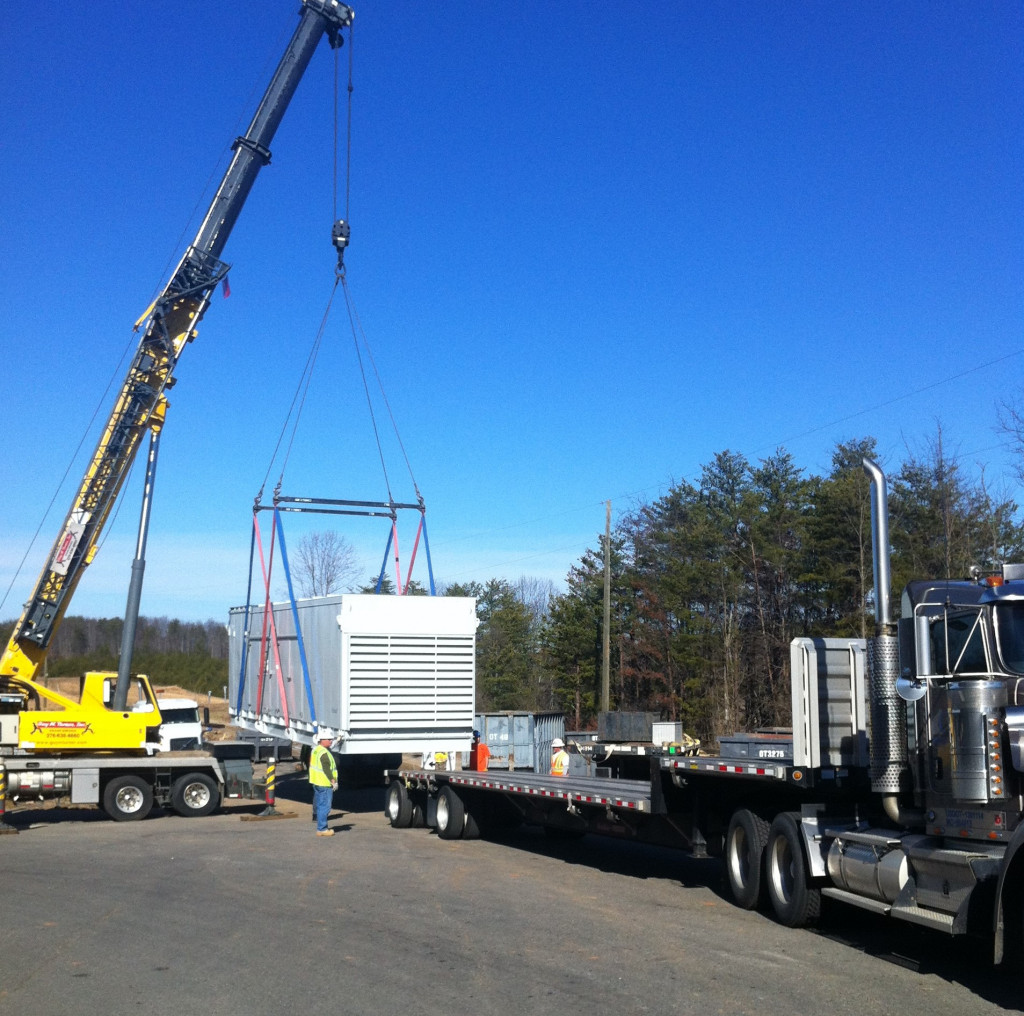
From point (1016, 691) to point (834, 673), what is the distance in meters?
2.43

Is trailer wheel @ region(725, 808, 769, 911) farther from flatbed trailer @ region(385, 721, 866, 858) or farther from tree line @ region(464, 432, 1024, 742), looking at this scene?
tree line @ region(464, 432, 1024, 742)

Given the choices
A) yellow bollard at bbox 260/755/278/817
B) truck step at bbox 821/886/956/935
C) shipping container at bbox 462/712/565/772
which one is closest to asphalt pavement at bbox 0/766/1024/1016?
truck step at bbox 821/886/956/935

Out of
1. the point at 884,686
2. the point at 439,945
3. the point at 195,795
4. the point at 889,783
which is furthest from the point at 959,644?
the point at 195,795

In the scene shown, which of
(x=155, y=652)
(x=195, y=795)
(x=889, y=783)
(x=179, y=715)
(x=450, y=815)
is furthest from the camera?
(x=155, y=652)

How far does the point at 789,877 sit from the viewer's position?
10.1m

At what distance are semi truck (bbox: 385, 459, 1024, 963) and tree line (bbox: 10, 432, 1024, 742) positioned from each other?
2357 centimetres

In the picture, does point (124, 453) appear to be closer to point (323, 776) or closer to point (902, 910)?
point (323, 776)

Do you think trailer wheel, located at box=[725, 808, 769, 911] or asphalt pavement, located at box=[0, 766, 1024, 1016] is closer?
asphalt pavement, located at box=[0, 766, 1024, 1016]

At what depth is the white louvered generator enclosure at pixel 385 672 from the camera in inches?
694

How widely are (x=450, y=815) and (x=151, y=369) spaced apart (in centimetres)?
996

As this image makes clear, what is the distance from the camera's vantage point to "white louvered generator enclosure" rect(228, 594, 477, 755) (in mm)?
17625

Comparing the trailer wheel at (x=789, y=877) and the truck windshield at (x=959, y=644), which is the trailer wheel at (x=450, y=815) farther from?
the truck windshield at (x=959, y=644)

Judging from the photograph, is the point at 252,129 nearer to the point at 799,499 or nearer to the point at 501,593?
the point at 799,499

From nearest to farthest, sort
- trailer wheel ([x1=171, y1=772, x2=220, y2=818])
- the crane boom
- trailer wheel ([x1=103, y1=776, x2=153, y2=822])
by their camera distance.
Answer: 1. the crane boom
2. trailer wheel ([x1=103, y1=776, x2=153, y2=822])
3. trailer wheel ([x1=171, y1=772, x2=220, y2=818])
